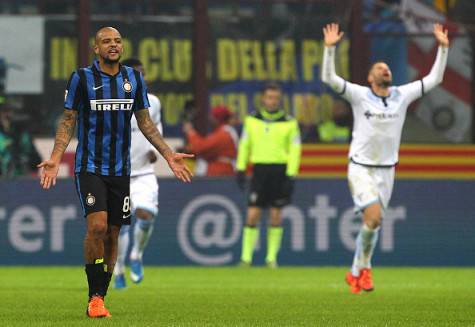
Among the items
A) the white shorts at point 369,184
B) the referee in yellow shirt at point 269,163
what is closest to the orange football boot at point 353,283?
the white shorts at point 369,184

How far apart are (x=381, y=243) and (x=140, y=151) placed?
6.06 m

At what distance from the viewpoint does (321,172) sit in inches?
890

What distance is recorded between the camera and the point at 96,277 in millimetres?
12188

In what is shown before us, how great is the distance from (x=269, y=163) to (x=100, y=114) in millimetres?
9350

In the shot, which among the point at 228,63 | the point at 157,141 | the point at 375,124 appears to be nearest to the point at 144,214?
the point at 375,124

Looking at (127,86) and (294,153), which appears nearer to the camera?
(127,86)

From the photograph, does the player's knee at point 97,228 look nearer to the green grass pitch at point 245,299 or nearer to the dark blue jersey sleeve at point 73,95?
the green grass pitch at point 245,299

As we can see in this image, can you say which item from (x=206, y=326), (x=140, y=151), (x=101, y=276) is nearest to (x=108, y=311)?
(x=101, y=276)

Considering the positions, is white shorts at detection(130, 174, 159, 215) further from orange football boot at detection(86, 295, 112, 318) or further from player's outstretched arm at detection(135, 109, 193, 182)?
orange football boot at detection(86, 295, 112, 318)

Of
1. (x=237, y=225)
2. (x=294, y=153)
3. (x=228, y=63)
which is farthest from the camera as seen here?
(x=228, y=63)

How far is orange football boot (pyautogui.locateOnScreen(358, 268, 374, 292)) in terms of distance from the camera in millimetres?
15641

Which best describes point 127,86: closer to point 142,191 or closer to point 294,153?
point 142,191

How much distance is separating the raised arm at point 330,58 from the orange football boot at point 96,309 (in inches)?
156

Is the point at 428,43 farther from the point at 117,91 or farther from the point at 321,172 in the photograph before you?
the point at 117,91
